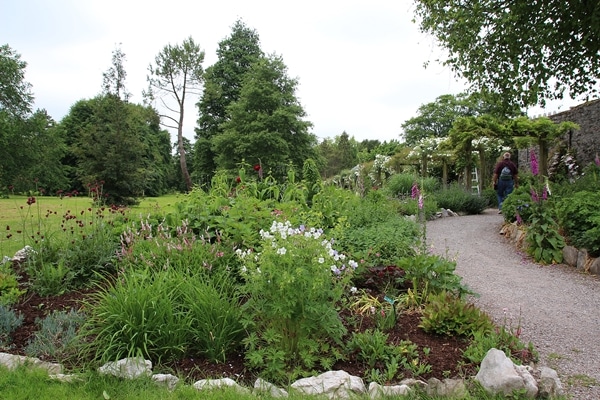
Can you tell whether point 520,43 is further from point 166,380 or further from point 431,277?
point 166,380

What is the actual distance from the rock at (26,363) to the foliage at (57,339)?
7 cm

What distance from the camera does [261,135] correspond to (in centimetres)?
2355

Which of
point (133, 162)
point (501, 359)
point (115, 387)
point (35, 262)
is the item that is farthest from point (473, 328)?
point (133, 162)

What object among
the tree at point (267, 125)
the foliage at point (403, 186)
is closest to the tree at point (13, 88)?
the tree at point (267, 125)

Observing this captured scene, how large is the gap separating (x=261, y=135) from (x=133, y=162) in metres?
8.11

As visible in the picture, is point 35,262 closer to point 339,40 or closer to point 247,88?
point 339,40

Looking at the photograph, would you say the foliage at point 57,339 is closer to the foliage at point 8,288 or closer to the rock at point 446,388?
the foliage at point 8,288

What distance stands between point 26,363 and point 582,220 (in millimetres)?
6980

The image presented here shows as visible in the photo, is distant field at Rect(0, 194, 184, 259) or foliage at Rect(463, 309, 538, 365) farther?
distant field at Rect(0, 194, 184, 259)

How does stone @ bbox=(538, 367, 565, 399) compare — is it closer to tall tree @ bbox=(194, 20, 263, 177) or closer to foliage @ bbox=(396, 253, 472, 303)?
foliage @ bbox=(396, 253, 472, 303)

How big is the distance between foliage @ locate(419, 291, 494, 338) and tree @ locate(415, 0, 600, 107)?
736 centimetres

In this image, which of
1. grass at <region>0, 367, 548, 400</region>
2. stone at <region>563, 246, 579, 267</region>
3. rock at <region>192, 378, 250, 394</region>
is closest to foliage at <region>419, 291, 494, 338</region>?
grass at <region>0, 367, 548, 400</region>

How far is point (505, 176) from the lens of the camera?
11.9 meters

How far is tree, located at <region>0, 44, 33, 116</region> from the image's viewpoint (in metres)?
25.4
